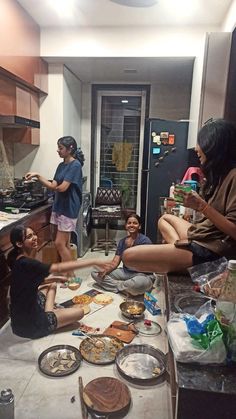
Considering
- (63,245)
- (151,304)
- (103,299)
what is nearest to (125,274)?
(103,299)

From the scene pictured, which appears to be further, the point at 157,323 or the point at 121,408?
the point at 157,323

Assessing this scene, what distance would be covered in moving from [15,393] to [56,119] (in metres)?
2.71

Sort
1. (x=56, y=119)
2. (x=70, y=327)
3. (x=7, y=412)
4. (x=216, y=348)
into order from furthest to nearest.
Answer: (x=56, y=119)
(x=70, y=327)
(x=7, y=412)
(x=216, y=348)

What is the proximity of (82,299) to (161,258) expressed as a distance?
4.01 ft

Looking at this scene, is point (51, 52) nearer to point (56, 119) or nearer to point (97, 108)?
point (56, 119)

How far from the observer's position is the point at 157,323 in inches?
88.6

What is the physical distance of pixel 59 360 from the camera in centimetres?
180

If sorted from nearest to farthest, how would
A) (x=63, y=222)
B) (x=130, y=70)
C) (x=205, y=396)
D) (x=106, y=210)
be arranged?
(x=205, y=396)
(x=63, y=222)
(x=130, y=70)
(x=106, y=210)

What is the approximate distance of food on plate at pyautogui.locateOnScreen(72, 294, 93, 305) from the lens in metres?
2.54

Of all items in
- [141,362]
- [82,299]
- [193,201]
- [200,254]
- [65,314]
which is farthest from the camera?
[82,299]


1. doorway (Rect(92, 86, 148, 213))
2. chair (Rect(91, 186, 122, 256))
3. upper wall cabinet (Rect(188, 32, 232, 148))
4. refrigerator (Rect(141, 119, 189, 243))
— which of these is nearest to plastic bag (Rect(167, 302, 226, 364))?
upper wall cabinet (Rect(188, 32, 232, 148))

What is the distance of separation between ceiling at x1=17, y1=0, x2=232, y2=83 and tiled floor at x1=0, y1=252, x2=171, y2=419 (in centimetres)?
261

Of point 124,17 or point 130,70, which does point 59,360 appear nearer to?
point 124,17

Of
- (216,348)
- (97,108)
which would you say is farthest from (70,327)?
(97,108)
